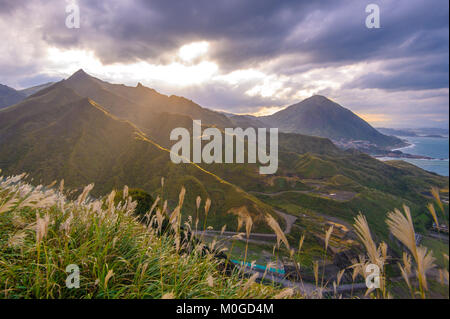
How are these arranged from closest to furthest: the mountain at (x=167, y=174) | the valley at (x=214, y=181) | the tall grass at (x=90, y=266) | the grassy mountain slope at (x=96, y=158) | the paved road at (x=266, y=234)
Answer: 1. the tall grass at (x=90, y=266)
2. the paved road at (x=266, y=234)
3. the valley at (x=214, y=181)
4. the grassy mountain slope at (x=96, y=158)
5. the mountain at (x=167, y=174)

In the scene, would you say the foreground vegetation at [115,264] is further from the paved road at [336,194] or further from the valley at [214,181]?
the paved road at [336,194]

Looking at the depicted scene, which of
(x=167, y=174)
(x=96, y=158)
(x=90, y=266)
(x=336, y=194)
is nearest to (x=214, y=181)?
(x=167, y=174)

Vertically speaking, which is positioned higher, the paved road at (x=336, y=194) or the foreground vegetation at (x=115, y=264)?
the foreground vegetation at (x=115, y=264)

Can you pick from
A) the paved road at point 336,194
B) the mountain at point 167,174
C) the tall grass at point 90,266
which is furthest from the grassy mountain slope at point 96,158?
the tall grass at point 90,266

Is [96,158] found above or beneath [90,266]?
above

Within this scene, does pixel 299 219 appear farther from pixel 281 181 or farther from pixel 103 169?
pixel 103 169

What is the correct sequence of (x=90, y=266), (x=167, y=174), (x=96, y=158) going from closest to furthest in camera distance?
(x=90, y=266) < (x=167, y=174) < (x=96, y=158)

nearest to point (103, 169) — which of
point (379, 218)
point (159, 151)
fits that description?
point (159, 151)

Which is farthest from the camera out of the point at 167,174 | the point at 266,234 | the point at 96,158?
the point at 96,158

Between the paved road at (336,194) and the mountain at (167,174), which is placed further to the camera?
the paved road at (336,194)

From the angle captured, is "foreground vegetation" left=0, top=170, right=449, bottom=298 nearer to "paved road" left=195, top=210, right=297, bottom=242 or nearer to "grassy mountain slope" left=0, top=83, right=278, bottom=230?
"paved road" left=195, top=210, right=297, bottom=242

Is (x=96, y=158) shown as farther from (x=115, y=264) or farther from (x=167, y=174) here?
(x=115, y=264)

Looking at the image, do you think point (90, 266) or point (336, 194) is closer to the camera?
point (90, 266)
